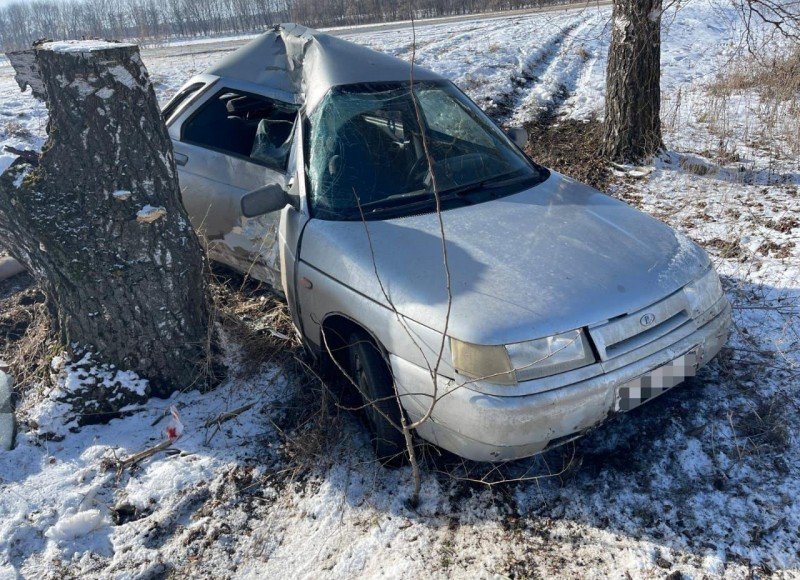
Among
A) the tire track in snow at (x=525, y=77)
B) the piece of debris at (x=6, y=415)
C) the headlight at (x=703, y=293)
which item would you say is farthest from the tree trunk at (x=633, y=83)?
the piece of debris at (x=6, y=415)

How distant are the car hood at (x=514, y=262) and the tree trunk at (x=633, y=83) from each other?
375 centimetres

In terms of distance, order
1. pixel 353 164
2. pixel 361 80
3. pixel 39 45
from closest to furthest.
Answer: pixel 39 45, pixel 353 164, pixel 361 80

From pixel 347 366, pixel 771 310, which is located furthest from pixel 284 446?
pixel 771 310

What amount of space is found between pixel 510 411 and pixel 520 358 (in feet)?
0.67

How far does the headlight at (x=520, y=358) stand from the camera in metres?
2.29

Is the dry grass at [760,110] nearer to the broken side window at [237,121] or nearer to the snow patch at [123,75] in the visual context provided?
the broken side window at [237,121]

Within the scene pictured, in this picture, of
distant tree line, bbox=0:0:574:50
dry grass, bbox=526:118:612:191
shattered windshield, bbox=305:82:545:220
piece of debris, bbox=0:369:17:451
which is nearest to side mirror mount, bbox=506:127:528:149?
shattered windshield, bbox=305:82:545:220

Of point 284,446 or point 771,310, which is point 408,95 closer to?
point 284,446

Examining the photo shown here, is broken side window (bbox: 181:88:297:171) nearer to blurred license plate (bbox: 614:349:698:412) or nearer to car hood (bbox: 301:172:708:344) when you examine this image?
car hood (bbox: 301:172:708:344)

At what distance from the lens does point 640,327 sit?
2.46 meters

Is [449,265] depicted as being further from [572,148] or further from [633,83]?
Result: [572,148]

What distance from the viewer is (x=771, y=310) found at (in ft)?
12.2

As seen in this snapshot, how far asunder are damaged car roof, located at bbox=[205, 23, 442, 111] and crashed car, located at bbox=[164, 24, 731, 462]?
0.07 ft

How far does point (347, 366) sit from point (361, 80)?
1.74 meters
